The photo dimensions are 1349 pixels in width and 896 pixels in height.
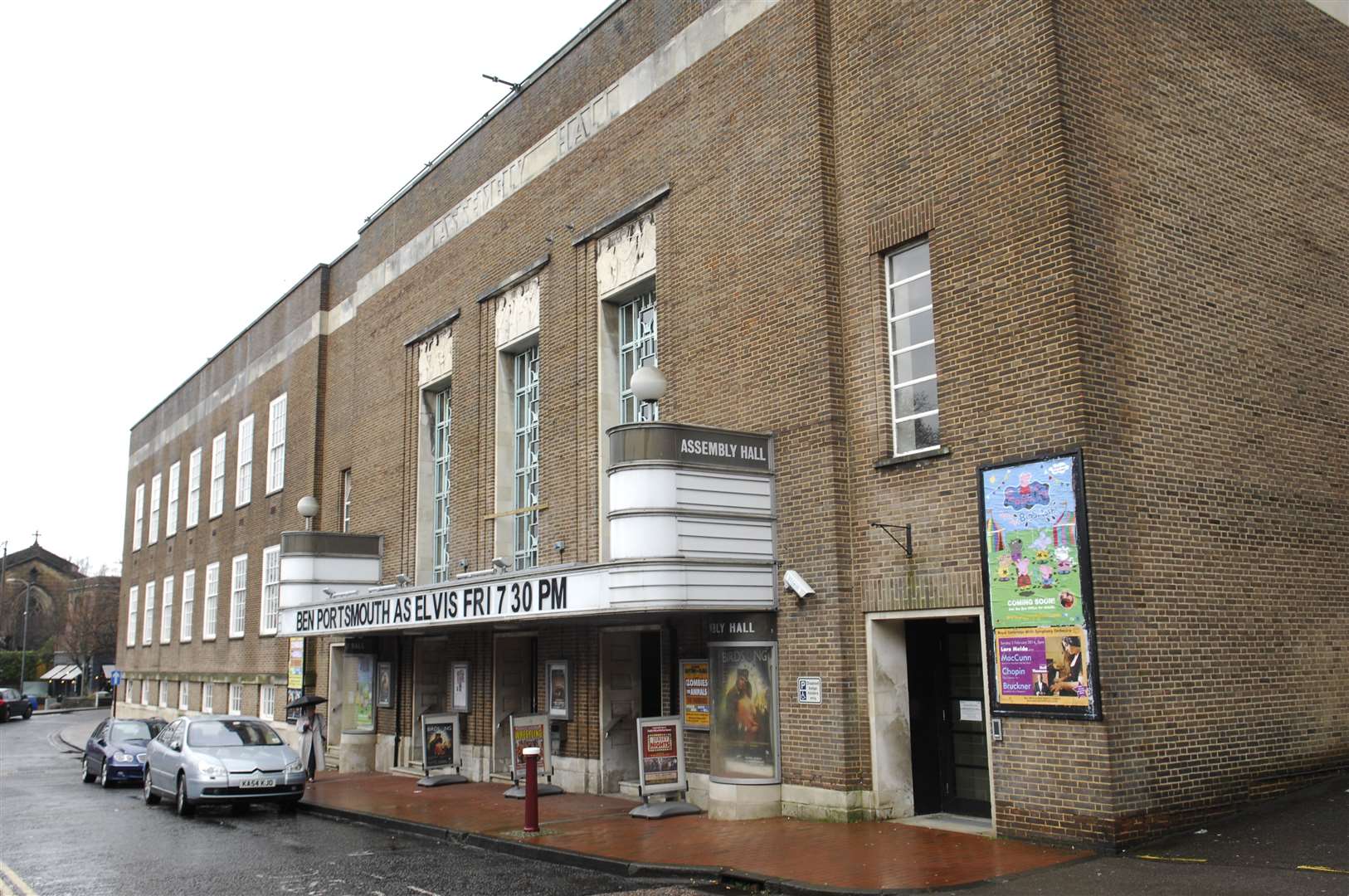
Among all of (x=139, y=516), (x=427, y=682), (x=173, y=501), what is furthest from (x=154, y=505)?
(x=427, y=682)

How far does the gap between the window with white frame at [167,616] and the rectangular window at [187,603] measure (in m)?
1.53

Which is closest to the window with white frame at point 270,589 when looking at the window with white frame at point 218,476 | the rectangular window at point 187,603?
the window with white frame at point 218,476

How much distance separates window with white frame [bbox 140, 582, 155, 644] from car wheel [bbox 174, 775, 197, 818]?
1155 inches

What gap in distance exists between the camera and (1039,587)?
11.3m

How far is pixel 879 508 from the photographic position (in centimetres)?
1336

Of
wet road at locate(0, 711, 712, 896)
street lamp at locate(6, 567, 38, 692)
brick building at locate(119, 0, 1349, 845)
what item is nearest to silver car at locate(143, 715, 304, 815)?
wet road at locate(0, 711, 712, 896)

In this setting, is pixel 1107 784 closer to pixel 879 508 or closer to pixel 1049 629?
pixel 1049 629

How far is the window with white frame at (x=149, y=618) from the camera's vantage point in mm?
44500

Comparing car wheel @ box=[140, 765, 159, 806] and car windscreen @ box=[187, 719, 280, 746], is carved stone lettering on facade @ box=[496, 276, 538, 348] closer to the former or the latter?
car windscreen @ box=[187, 719, 280, 746]

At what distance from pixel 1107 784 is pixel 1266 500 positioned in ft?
14.5

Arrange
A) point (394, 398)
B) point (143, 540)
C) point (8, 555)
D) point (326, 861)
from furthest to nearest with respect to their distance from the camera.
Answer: point (8, 555), point (143, 540), point (394, 398), point (326, 861)

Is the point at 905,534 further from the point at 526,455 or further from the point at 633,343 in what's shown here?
the point at 526,455

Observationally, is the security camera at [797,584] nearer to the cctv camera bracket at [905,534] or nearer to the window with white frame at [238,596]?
the cctv camera bracket at [905,534]

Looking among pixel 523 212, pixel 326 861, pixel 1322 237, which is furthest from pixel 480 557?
pixel 1322 237
